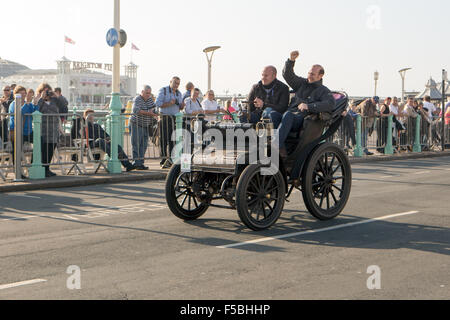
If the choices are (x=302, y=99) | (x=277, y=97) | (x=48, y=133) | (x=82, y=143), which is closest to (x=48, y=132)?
(x=48, y=133)

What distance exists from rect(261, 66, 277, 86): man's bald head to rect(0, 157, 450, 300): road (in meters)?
1.78

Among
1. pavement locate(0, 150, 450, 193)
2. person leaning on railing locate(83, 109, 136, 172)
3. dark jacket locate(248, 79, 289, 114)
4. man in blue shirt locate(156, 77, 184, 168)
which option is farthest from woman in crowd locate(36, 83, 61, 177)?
dark jacket locate(248, 79, 289, 114)

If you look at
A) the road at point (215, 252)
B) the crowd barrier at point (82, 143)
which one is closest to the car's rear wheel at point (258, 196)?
the road at point (215, 252)

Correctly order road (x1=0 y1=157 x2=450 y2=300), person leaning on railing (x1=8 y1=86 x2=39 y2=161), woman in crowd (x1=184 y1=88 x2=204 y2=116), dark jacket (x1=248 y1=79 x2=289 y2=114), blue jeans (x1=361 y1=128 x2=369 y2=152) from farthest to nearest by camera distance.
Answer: blue jeans (x1=361 y1=128 x2=369 y2=152) < woman in crowd (x1=184 y1=88 x2=204 y2=116) < person leaning on railing (x1=8 y1=86 x2=39 y2=161) < dark jacket (x1=248 y1=79 x2=289 y2=114) < road (x1=0 y1=157 x2=450 y2=300)

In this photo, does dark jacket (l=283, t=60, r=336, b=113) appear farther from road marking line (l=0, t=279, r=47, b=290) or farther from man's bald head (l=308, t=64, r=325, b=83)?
road marking line (l=0, t=279, r=47, b=290)

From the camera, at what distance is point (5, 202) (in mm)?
9844

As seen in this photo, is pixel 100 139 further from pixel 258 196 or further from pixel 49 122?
pixel 258 196

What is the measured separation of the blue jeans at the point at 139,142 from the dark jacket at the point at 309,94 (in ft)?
20.3

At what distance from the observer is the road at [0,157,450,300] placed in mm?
5016

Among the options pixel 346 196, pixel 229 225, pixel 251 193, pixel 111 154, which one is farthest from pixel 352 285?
pixel 111 154

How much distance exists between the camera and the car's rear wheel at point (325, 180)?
305 inches

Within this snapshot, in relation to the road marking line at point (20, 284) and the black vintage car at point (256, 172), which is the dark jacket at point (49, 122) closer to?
the black vintage car at point (256, 172)

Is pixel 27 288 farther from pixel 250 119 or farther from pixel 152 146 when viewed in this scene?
pixel 152 146
